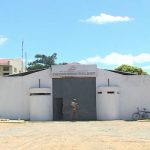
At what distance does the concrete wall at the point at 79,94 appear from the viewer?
1635 inches

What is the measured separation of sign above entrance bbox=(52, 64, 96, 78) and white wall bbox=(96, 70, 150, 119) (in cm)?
70

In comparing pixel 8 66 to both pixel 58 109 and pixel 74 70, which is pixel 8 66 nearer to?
pixel 58 109

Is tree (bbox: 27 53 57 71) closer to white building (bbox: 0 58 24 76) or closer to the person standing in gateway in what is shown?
white building (bbox: 0 58 24 76)

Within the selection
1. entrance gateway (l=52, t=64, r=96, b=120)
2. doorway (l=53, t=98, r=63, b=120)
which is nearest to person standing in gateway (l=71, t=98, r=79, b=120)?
entrance gateway (l=52, t=64, r=96, b=120)

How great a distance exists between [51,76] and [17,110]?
409cm

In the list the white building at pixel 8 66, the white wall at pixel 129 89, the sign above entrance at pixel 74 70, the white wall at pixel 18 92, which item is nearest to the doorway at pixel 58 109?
the white wall at pixel 18 92

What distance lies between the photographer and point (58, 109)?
42.2 metres

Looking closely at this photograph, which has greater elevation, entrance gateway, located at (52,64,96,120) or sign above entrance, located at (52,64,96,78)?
sign above entrance, located at (52,64,96,78)

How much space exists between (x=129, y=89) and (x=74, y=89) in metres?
4.61

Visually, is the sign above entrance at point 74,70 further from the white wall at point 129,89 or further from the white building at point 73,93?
the white wall at point 129,89

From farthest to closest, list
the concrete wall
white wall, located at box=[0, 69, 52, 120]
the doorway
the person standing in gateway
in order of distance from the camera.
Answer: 1. white wall, located at box=[0, 69, 52, 120]
2. the doorway
3. the concrete wall
4. the person standing in gateway

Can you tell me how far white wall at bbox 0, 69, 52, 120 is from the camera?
42.4 metres
